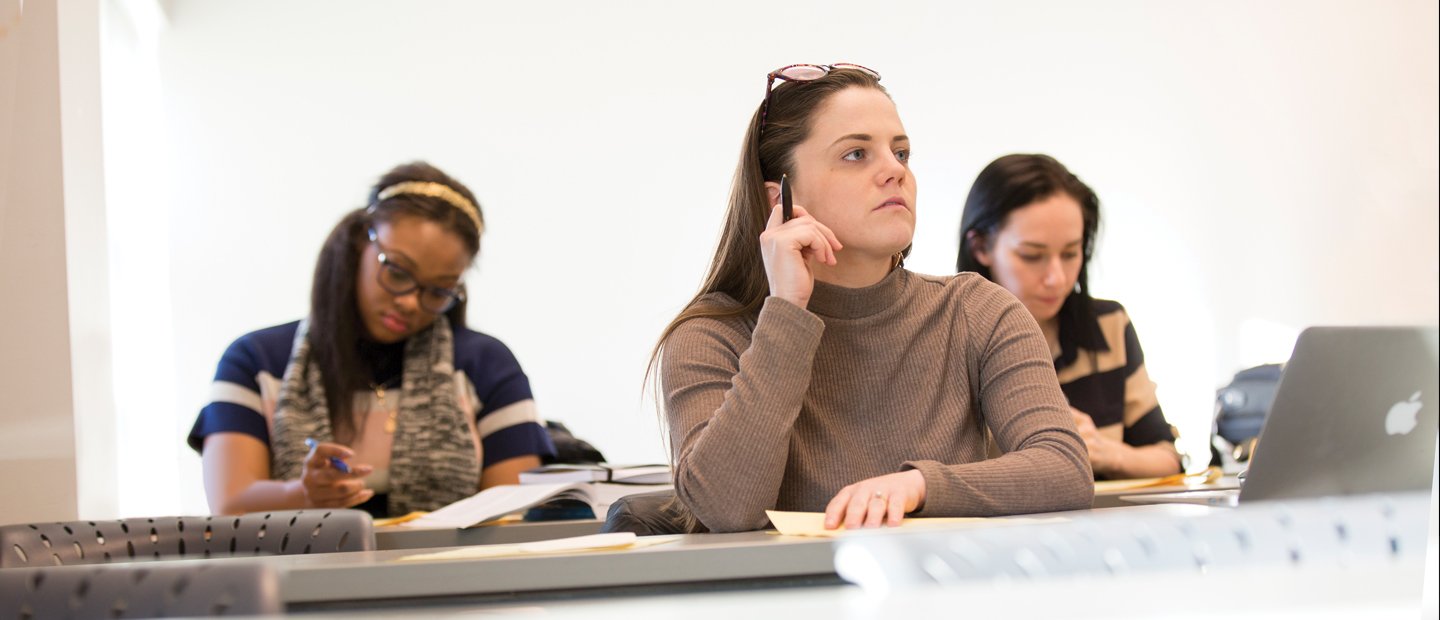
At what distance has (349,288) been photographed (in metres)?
2.60

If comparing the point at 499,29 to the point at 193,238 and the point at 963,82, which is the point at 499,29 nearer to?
the point at 193,238

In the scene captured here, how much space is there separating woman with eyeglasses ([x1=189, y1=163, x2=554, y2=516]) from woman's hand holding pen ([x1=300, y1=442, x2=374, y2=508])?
0.17m

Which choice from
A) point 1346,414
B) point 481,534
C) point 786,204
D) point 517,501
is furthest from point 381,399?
point 1346,414

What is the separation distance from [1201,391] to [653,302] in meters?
2.18

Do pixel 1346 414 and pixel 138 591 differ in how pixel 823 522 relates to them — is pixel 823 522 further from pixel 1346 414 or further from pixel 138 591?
pixel 138 591

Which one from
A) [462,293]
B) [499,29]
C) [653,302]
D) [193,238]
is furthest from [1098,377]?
[193,238]

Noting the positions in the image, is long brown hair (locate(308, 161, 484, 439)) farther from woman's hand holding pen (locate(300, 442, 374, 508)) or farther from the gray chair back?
the gray chair back

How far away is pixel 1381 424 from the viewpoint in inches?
44.1

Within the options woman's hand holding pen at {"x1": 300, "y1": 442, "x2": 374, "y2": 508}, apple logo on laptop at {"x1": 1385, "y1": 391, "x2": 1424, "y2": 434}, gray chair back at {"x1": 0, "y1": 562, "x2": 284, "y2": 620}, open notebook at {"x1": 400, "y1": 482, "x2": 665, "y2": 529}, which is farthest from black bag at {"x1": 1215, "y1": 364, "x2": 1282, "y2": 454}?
gray chair back at {"x1": 0, "y1": 562, "x2": 284, "y2": 620}

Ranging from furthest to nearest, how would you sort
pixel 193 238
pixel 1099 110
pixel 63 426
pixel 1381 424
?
pixel 1099 110, pixel 193 238, pixel 63 426, pixel 1381 424

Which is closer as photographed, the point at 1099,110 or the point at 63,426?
the point at 63,426

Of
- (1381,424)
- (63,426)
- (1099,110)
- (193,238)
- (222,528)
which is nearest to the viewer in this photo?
(1381,424)

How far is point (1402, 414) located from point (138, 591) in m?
1.05

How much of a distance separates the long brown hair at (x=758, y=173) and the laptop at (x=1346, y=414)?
65cm
